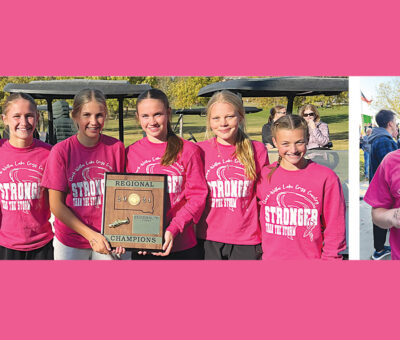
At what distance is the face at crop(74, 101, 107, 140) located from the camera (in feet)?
11.6

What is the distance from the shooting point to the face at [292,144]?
3490 millimetres

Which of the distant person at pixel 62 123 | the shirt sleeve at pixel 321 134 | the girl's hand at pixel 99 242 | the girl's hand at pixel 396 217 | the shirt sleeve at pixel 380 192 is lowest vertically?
the girl's hand at pixel 99 242

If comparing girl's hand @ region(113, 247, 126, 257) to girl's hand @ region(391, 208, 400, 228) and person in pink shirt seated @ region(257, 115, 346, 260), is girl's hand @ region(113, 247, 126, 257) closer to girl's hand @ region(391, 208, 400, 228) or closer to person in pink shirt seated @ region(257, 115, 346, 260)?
person in pink shirt seated @ region(257, 115, 346, 260)

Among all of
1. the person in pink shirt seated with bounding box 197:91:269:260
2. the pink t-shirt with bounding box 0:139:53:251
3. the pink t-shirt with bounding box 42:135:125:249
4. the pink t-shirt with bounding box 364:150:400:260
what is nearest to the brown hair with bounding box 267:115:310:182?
the person in pink shirt seated with bounding box 197:91:269:260

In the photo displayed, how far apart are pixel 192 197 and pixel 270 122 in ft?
4.54

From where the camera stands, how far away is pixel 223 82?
4.27 metres

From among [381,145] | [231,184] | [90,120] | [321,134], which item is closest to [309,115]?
[321,134]

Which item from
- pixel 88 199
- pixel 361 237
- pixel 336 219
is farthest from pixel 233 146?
pixel 361 237

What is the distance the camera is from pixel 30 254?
3.82m

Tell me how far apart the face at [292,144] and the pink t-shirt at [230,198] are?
215mm

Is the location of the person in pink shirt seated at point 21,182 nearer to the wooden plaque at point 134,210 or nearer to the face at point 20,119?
the face at point 20,119

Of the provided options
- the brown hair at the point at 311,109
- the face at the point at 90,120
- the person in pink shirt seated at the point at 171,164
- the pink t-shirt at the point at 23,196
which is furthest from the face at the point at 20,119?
the brown hair at the point at 311,109

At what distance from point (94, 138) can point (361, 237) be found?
2.70 m

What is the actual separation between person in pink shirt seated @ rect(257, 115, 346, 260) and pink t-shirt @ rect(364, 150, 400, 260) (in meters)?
0.52
